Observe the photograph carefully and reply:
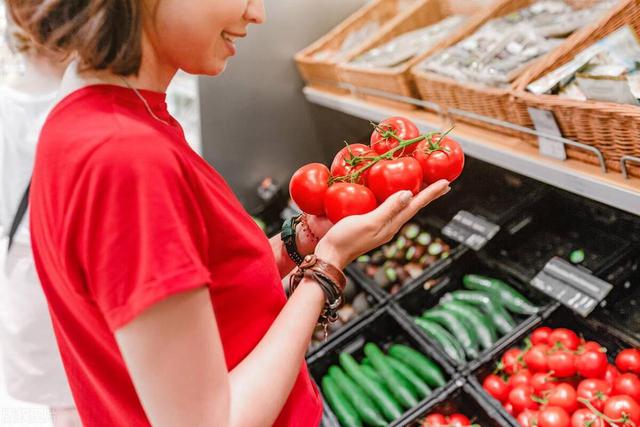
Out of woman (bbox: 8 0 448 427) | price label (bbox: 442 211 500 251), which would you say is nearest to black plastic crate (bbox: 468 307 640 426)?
price label (bbox: 442 211 500 251)

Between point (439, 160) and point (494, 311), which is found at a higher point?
point (439, 160)

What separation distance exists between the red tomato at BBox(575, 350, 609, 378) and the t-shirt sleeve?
158 cm

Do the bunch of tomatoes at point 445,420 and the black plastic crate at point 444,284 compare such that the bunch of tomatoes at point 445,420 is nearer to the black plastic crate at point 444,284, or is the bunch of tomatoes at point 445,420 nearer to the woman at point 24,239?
the black plastic crate at point 444,284

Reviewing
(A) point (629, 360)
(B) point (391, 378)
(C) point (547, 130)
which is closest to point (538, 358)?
(A) point (629, 360)

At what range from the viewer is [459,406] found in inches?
80.6

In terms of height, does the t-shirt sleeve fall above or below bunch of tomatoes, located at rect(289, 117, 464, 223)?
above

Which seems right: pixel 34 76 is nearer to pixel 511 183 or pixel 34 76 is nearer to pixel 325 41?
pixel 325 41

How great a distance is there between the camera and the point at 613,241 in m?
2.11

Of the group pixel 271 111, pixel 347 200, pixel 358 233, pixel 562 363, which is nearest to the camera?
pixel 358 233

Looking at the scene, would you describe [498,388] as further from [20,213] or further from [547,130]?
[20,213]

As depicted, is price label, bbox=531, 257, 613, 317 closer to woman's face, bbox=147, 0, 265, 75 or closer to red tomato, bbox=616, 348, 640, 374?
red tomato, bbox=616, 348, 640, 374

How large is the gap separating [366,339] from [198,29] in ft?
6.04

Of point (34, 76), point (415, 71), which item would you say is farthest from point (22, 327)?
point (415, 71)

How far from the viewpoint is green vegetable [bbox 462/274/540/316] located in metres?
2.22
